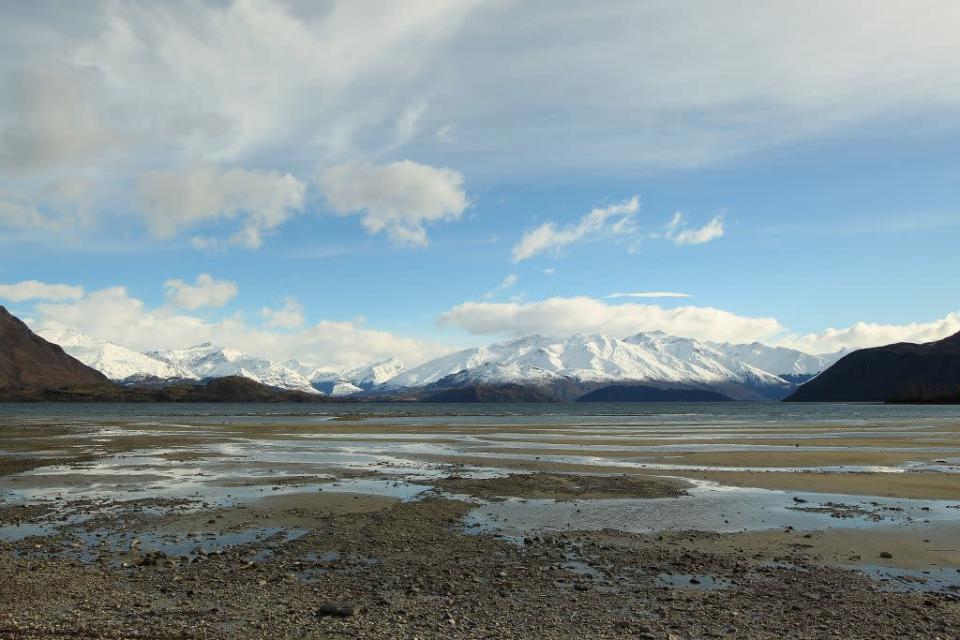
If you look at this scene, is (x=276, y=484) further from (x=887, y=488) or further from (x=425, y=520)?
(x=887, y=488)

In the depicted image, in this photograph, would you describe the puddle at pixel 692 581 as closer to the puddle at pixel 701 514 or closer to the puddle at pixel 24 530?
the puddle at pixel 701 514

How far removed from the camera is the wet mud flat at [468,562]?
12578mm

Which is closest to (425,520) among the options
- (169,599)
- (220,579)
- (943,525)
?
(220,579)

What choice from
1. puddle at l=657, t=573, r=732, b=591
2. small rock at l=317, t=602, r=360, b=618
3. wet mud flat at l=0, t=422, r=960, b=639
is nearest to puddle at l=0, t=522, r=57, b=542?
wet mud flat at l=0, t=422, r=960, b=639

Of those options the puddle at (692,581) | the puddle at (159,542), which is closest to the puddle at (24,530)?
the puddle at (159,542)

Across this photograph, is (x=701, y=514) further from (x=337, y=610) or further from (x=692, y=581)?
(x=337, y=610)

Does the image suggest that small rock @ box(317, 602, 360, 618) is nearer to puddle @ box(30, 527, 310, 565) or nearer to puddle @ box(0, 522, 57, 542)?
puddle @ box(30, 527, 310, 565)

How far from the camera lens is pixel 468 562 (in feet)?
56.4

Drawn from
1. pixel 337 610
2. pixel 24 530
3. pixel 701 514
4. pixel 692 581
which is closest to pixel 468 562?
pixel 337 610

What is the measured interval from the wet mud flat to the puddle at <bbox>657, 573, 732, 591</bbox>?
0.23 ft

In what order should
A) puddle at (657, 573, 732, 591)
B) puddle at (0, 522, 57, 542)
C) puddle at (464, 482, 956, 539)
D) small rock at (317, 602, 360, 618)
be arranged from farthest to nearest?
puddle at (464, 482, 956, 539) → puddle at (0, 522, 57, 542) → puddle at (657, 573, 732, 591) → small rock at (317, 602, 360, 618)

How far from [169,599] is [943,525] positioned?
74.7ft

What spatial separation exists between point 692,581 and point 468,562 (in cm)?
543

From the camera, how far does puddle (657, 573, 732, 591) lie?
49.3ft
